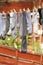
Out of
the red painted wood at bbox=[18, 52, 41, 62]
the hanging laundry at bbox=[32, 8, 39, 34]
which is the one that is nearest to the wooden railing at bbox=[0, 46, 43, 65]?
the red painted wood at bbox=[18, 52, 41, 62]

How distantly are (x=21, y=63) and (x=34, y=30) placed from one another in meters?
0.64

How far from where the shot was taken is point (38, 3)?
7.20 m

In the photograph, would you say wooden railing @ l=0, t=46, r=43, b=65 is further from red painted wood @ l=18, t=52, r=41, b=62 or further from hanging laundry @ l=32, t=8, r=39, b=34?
hanging laundry @ l=32, t=8, r=39, b=34

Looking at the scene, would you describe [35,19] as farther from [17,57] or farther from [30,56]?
[17,57]

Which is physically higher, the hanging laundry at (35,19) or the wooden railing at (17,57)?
the hanging laundry at (35,19)

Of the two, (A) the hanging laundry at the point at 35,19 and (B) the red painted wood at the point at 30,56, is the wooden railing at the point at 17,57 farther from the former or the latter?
(A) the hanging laundry at the point at 35,19

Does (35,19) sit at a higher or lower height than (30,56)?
higher

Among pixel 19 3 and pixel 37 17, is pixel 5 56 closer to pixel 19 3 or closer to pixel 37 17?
pixel 37 17

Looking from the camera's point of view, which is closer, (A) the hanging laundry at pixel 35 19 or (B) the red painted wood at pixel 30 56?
(A) the hanging laundry at pixel 35 19

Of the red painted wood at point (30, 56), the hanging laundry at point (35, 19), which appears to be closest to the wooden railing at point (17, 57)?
the red painted wood at point (30, 56)

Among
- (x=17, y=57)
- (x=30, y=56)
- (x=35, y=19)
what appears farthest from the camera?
(x=17, y=57)

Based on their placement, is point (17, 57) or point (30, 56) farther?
point (17, 57)

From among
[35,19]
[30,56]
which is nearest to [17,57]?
[30,56]

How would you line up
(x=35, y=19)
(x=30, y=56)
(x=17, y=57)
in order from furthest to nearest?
(x=17, y=57) → (x=30, y=56) → (x=35, y=19)
